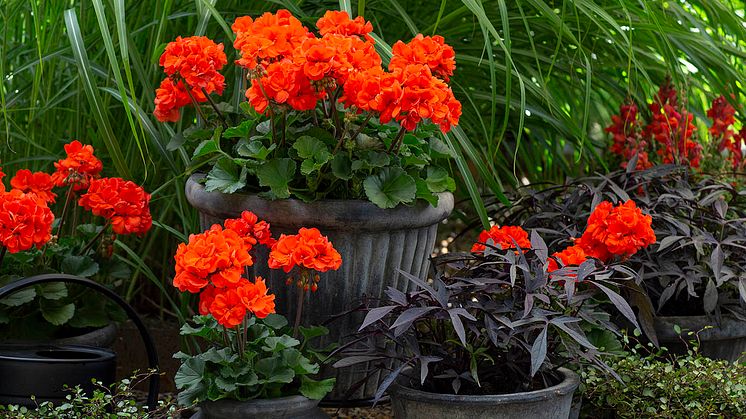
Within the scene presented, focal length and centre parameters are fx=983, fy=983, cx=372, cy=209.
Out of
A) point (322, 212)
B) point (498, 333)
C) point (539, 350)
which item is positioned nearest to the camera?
point (539, 350)

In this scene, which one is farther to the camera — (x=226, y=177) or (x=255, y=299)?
(x=226, y=177)

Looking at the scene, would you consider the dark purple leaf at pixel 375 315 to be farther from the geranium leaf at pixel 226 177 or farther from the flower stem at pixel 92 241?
the flower stem at pixel 92 241

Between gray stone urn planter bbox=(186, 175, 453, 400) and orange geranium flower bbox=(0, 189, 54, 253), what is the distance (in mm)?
266

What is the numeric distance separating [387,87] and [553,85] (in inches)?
49.3

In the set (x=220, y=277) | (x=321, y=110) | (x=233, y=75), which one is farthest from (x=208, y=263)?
(x=233, y=75)

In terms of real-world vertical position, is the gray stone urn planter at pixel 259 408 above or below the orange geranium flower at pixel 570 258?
below

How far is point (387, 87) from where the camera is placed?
152 cm

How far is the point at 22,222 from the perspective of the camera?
5.46ft

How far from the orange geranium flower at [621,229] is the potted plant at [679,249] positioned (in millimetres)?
89

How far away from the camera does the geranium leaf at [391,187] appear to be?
1.65 meters

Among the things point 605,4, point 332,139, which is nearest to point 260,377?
point 332,139

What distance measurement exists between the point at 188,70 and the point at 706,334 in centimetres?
112

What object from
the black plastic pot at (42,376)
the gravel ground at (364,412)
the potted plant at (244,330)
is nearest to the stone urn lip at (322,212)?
the potted plant at (244,330)

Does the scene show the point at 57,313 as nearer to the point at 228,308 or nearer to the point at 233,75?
the point at 228,308
